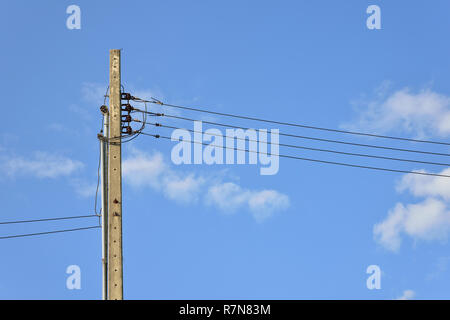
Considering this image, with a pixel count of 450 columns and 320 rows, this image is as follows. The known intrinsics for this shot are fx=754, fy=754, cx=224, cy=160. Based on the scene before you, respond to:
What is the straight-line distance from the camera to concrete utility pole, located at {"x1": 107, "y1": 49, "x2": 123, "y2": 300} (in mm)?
A: 15883

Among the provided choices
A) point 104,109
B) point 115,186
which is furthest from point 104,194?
point 104,109

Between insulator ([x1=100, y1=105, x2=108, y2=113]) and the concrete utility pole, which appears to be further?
insulator ([x1=100, y1=105, x2=108, y2=113])

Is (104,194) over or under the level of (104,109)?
under

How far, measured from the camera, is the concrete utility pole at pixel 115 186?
15.9 meters

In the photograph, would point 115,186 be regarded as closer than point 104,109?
Yes

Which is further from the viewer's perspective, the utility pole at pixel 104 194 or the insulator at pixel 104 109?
the insulator at pixel 104 109

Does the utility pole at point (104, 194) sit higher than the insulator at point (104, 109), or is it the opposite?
the insulator at point (104, 109)

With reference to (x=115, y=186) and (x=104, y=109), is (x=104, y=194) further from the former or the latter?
(x=104, y=109)

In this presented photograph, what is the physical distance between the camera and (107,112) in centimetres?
1747

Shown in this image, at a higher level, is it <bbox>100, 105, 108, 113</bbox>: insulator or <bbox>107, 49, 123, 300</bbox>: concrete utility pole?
<bbox>100, 105, 108, 113</bbox>: insulator

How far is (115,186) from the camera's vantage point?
16.5m

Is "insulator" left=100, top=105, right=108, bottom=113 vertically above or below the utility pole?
above
